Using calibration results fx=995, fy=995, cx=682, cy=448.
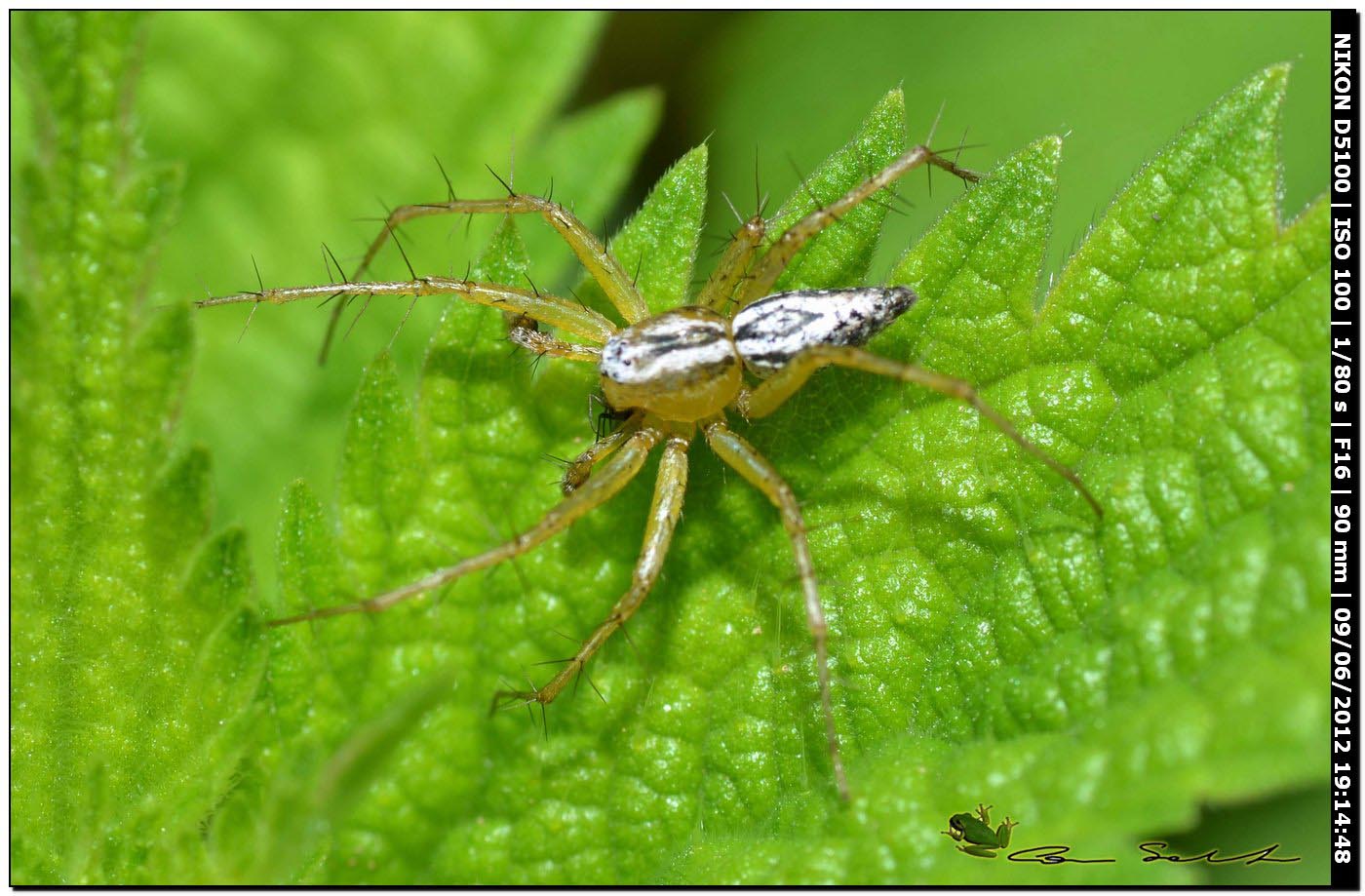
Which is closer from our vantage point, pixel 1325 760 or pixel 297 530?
pixel 1325 760

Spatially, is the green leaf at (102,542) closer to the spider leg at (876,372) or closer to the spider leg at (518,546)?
the spider leg at (518,546)

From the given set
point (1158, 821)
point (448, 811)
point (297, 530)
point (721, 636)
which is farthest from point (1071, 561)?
point (297, 530)

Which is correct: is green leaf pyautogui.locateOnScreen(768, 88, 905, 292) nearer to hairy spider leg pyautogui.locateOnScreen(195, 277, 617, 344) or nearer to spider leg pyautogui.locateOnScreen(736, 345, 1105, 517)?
spider leg pyautogui.locateOnScreen(736, 345, 1105, 517)

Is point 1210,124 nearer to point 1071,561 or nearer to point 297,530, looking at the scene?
point 1071,561

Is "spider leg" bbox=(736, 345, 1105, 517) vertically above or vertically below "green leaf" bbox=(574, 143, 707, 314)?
below

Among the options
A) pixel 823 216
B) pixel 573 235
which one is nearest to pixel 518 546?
pixel 573 235

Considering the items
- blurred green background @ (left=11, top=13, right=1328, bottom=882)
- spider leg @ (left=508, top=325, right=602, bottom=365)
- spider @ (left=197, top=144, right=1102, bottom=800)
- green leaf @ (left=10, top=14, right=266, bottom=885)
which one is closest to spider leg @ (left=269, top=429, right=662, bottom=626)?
spider @ (left=197, top=144, right=1102, bottom=800)

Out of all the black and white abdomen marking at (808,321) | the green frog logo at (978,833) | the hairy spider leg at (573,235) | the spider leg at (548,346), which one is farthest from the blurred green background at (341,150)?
the green frog logo at (978,833)

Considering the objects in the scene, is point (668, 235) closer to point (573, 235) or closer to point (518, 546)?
point (573, 235)
